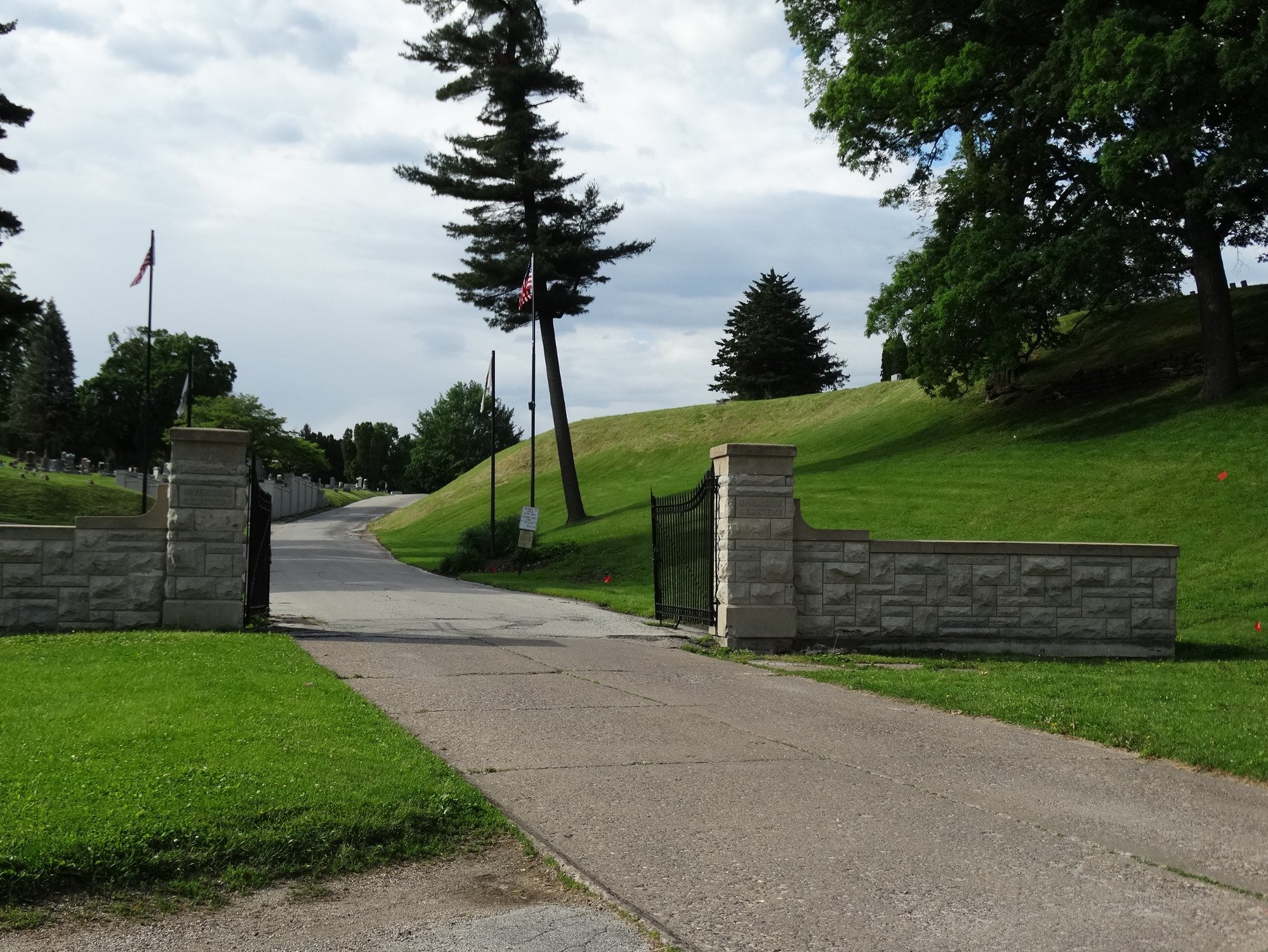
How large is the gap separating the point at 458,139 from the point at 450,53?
2.90 metres

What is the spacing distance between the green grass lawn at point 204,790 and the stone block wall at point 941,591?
6.03 metres

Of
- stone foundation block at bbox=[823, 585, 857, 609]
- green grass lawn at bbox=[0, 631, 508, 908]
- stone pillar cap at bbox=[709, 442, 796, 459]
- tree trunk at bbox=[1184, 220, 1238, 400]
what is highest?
tree trunk at bbox=[1184, 220, 1238, 400]

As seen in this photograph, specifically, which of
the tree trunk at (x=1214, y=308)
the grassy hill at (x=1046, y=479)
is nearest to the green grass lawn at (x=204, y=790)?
the grassy hill at (x=1046, y=479)

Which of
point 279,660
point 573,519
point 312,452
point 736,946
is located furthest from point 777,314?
point 736,946

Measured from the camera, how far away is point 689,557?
15359mm

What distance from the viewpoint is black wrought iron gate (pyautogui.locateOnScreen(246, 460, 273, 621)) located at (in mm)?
12789

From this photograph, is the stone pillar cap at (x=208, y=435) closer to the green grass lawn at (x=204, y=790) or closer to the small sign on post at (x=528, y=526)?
the green grass lawn at (x=204, y=790)

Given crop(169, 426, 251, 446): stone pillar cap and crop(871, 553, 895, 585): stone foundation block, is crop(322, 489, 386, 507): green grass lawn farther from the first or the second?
crop(871, 553, 895, 585): stone foundation block

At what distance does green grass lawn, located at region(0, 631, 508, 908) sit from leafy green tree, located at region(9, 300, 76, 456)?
99.8 m

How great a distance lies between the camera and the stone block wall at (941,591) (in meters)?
12.8

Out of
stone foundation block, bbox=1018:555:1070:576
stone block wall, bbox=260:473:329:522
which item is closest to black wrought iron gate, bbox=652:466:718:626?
stone foundation block, bbox=1018:555:1070:576

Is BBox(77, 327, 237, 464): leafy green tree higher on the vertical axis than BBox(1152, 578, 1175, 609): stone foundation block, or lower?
higher

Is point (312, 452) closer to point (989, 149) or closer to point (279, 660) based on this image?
point (989, 149)

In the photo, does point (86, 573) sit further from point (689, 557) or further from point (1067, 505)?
point (1067, 505)
